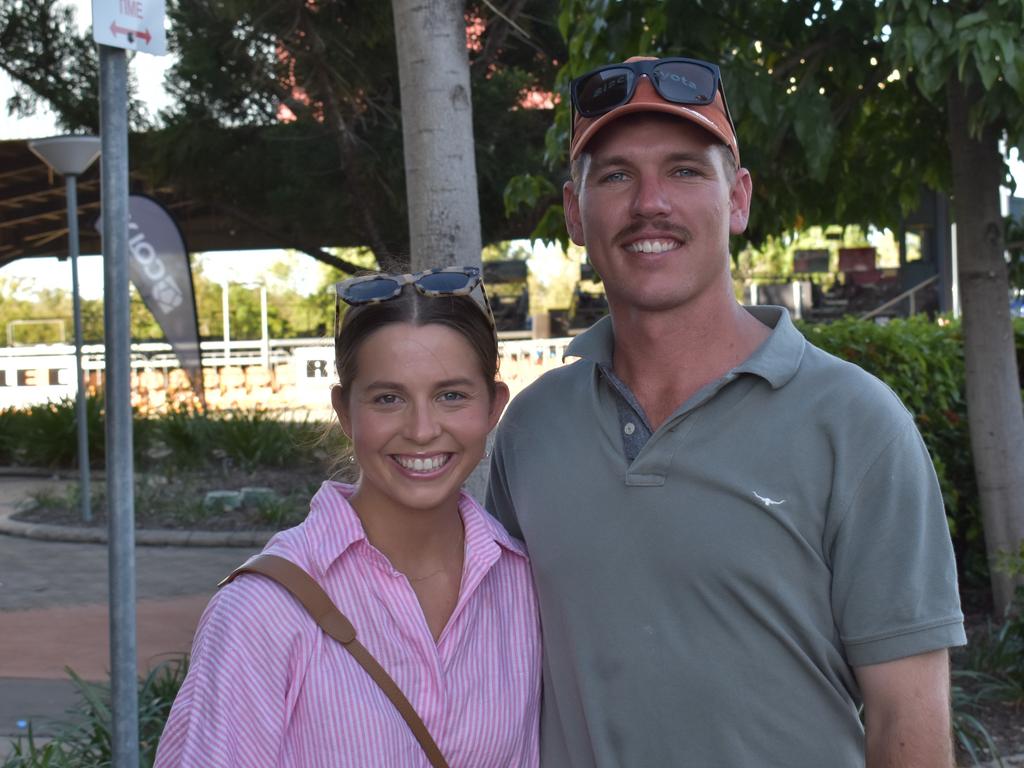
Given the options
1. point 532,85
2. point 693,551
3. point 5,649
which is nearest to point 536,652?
point 693,551

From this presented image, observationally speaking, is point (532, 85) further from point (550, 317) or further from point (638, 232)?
point (550, 317)

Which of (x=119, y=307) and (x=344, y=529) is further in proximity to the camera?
(x=119, y=307)

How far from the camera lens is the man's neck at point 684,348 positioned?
7.18 feet

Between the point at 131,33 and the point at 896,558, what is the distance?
227cm

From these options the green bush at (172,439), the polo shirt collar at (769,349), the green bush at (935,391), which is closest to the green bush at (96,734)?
the polo shirt collar at (769,349)

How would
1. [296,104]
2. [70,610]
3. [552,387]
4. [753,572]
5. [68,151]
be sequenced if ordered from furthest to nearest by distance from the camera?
[296,104]
[68,151]
[70,610]
[552,387]
[753,572]

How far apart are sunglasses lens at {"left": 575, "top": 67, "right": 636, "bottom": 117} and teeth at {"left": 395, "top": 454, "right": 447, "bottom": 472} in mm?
680

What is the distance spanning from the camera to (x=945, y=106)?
6.46 metres

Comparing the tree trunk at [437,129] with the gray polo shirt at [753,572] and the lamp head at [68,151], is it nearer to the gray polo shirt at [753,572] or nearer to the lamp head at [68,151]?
the gray polo shirt at [753,572]

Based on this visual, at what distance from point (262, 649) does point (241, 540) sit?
9036 mm

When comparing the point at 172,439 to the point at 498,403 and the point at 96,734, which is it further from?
the point at 498,403

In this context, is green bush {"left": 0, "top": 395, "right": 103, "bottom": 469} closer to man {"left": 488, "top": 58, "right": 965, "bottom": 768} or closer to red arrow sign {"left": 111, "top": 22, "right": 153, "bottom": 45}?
red arrow sign {"left": 111, "top": 22, "right": 153, "bottom": 45}

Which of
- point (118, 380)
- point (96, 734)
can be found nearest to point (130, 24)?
point (118, 380)

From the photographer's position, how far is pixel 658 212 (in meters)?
2.22
